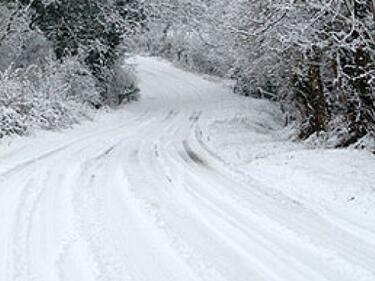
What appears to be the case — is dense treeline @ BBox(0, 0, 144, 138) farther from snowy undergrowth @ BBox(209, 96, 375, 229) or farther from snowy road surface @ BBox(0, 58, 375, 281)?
snowy undergrowth @ BBox(209, 96, 375, 229)

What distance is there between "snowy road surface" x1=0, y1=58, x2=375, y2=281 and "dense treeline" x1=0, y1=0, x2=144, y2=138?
2.57 m

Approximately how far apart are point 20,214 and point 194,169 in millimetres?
4894

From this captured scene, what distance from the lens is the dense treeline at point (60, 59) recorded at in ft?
65.9

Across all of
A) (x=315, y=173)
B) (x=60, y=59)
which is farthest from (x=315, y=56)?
(x=60, y=59)

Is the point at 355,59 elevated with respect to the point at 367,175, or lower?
elevated

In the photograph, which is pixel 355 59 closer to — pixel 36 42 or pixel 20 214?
pixel 20 214

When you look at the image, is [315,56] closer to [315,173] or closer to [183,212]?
[315,173]

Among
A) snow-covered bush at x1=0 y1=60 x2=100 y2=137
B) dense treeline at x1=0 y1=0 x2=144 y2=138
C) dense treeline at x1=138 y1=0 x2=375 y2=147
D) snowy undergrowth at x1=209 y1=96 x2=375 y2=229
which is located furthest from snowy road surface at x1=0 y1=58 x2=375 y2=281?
dense treeline at x1=0 y1=0 x2=144 y2=138

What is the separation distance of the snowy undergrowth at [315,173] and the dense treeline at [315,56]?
59.5 inches

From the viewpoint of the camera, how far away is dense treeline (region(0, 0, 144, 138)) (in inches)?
790

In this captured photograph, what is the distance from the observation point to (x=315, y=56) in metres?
17.4

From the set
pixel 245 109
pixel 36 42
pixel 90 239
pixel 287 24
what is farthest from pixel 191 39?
pixel 90 239

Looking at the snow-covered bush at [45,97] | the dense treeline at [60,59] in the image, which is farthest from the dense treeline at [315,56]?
the snow-covered bush at [45,97]

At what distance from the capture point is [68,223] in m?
8.42
